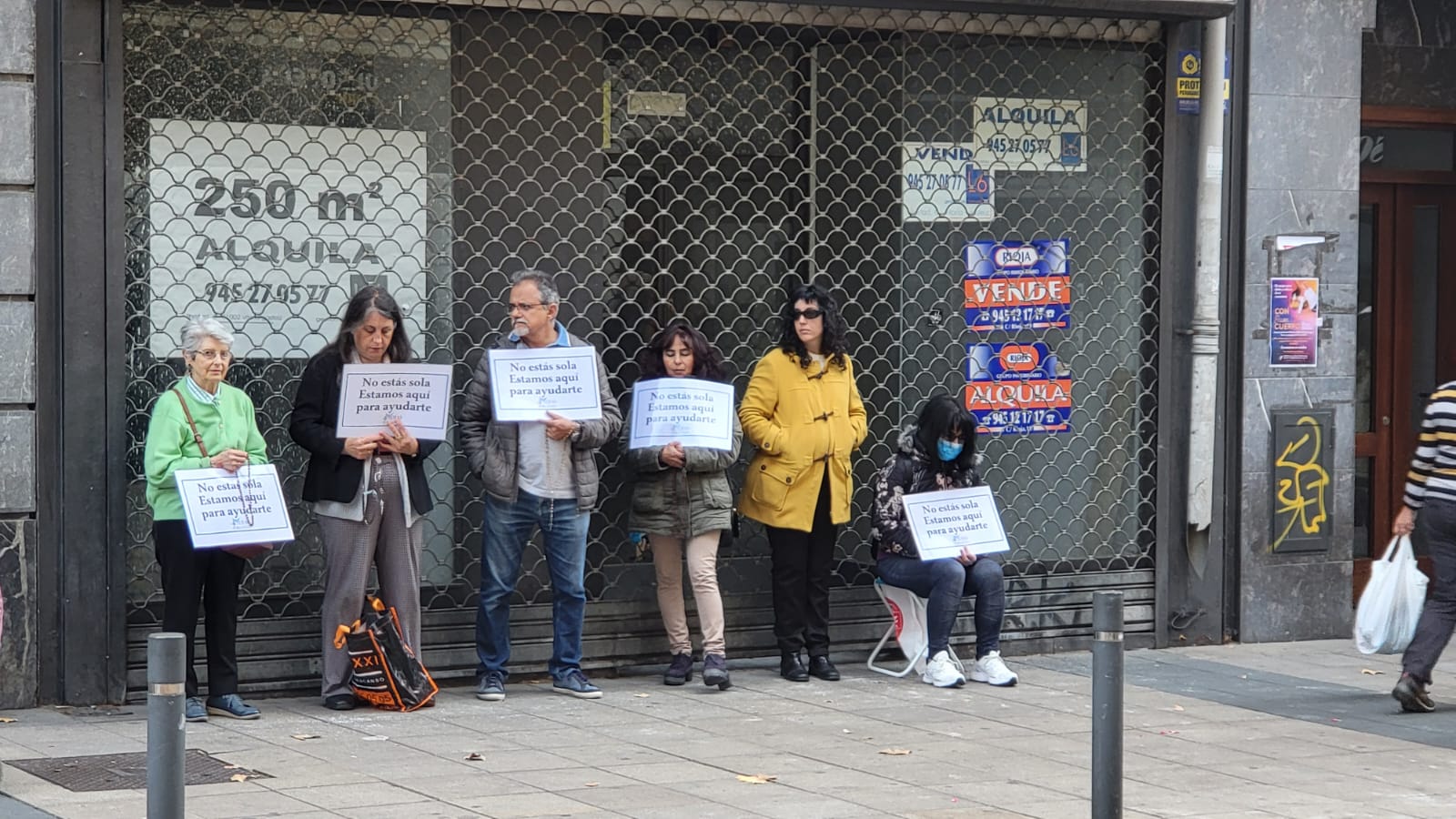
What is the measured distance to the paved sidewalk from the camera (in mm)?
7133

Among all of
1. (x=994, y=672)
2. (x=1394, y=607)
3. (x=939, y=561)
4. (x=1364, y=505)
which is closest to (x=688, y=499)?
(x=939, y=561)

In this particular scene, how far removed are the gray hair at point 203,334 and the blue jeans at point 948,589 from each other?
3360 mm

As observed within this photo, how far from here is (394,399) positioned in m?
9.00

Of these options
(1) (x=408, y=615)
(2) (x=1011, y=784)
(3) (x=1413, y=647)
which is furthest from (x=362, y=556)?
(3) (x=1413, y=647)

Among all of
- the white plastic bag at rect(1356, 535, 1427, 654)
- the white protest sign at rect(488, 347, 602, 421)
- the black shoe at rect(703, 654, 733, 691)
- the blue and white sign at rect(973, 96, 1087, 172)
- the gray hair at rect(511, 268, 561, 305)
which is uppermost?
the blue and white sign at rect(973, 96, 1087, 172)

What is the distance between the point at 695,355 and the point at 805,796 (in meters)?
2.92

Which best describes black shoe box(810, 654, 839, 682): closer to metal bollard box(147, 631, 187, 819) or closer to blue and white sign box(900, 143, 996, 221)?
blue and white sign box(900, 143, 996, 221)

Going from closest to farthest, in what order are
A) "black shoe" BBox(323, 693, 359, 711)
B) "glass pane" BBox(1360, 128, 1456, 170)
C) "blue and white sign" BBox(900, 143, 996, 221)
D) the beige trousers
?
"black shoe" BBox(323, 693, 359, 711), the beige trousers, "blue and white sign" BBox(900, 143, 996, 221), "glass pane" BBox(1360, 128, 1456, 170)

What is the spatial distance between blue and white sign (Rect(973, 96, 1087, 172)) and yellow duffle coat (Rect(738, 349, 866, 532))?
1797mm

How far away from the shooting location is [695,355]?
9.68 meters

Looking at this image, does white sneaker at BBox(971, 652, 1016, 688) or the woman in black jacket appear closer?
the woman in black jacket

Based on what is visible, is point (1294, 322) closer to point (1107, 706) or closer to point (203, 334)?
point (1107, 706)

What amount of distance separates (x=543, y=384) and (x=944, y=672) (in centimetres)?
238

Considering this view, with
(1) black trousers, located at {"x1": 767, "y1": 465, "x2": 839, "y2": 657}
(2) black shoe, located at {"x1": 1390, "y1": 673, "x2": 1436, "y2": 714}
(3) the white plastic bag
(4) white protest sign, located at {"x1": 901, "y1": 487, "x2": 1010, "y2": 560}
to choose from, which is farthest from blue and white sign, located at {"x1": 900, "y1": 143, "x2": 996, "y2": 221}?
(2) black shoe, located at {"x1": 1390, "y1": 673, "x2": 1436, "y2": 714}
